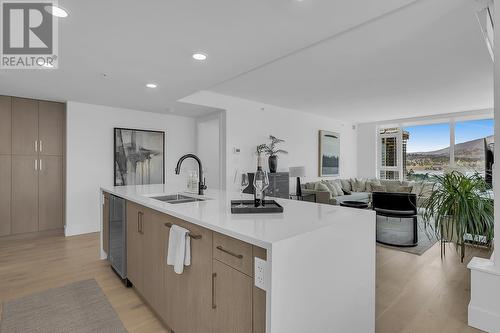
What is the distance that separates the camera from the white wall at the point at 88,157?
14.6 ft

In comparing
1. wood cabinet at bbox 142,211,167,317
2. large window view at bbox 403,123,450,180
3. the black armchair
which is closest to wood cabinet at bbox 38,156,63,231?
wood cabinet at bbox 142,211,167,317

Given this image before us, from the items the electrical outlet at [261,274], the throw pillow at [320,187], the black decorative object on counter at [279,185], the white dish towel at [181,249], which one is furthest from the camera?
the throw pillow at [320,187]

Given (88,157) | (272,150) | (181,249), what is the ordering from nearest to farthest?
(181,249) → (88,157) → (272,150)

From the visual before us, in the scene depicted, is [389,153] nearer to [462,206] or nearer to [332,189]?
[332,189]

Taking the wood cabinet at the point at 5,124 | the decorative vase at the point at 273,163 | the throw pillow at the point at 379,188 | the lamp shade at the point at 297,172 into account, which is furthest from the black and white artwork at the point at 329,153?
the wood cabinet at the point at 5,124

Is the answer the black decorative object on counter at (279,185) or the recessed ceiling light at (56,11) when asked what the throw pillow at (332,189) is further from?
the recessed ceiling light at (56,11)

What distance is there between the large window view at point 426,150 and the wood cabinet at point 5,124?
8.95 m

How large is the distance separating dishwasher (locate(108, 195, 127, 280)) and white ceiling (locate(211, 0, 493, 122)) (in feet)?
8.35

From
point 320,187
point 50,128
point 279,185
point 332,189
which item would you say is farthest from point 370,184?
point 50,128

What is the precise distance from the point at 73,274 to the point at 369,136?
824 cm

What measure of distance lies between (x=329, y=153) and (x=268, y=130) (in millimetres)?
2438

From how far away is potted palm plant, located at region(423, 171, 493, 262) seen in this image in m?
2.62

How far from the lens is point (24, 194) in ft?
13.9

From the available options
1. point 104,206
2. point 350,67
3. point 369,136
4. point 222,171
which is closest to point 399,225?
point 350,67
